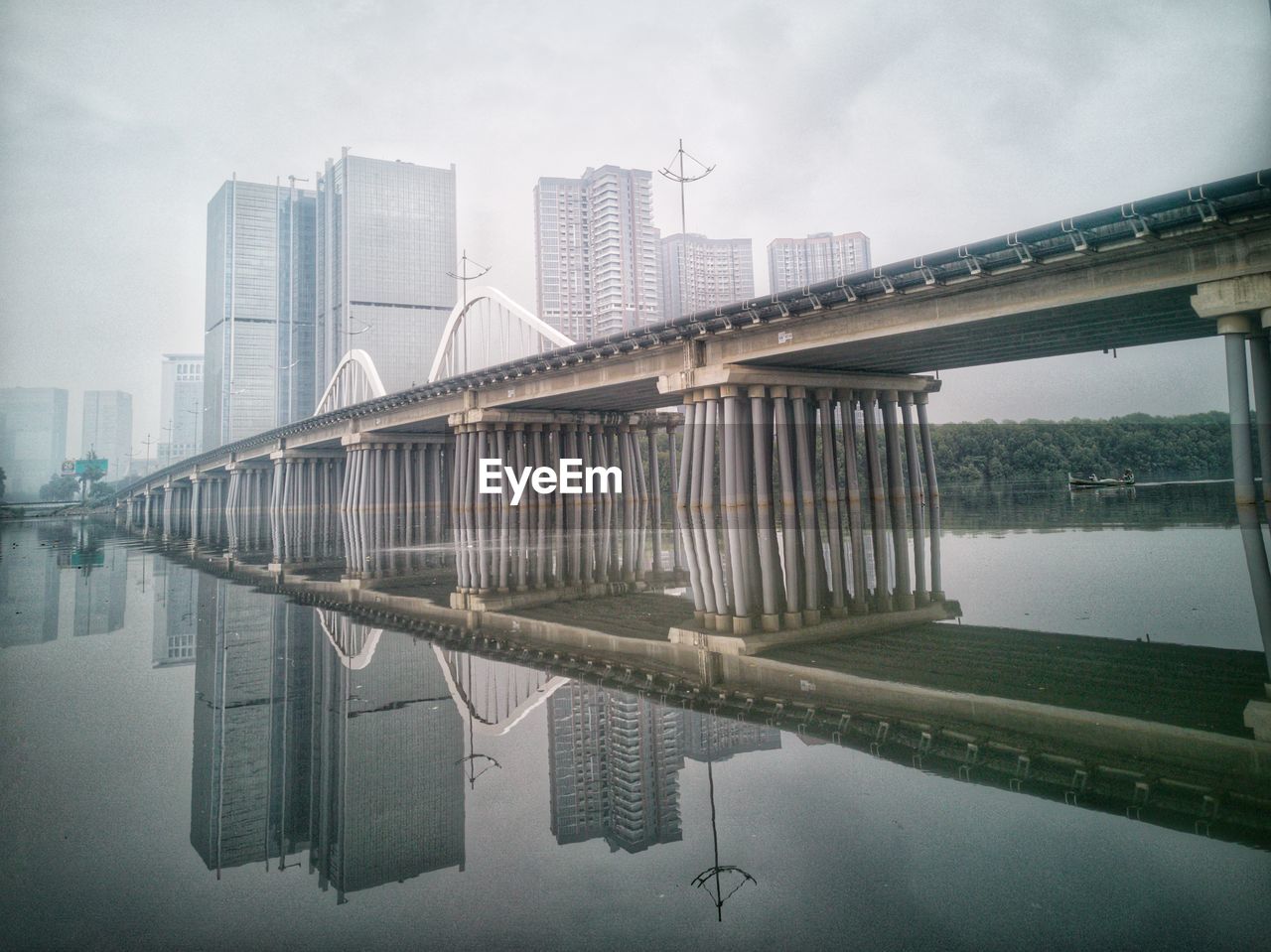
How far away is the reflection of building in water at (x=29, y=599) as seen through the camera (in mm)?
15906

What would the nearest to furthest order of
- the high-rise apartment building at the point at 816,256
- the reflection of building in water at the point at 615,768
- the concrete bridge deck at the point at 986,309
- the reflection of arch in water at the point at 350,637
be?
the reflection of building in water at the point at 615,768 < the reflection of arch in water at the point at 350,637 < the concrete bridge deck at the point at 986,309 < the high-rise apartment building at the point at 816,256

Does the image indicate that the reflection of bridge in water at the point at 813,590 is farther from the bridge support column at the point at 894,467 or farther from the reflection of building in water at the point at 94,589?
the reflection of building in water at the point at 94,589

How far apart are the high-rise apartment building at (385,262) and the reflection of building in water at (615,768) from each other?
15883 centimetres

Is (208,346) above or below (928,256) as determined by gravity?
above

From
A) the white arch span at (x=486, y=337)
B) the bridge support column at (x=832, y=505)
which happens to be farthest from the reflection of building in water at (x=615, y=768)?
the white arch span at (x=486, y=337)

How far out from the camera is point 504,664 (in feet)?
40.0

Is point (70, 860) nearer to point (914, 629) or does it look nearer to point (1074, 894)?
point (1074, 894)

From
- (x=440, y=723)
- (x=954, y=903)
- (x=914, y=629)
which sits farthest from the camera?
(x=914, y=629)

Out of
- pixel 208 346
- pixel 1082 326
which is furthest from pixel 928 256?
pixel 208 346

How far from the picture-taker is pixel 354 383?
90.1 metres

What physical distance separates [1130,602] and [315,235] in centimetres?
19836

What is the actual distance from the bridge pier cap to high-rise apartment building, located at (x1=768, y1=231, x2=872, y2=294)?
108 metres

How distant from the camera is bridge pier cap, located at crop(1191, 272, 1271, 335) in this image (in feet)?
48.5

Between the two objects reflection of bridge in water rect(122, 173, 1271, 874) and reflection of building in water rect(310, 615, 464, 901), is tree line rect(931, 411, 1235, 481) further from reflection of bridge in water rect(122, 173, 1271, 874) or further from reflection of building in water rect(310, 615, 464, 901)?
reflection of building in water rect(310, 615, 464, 901)
